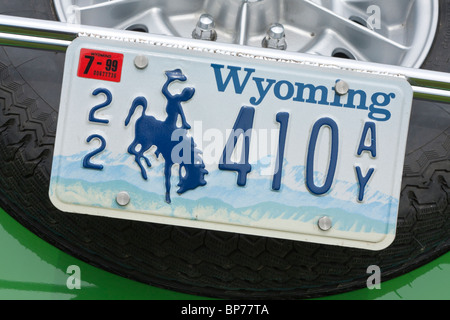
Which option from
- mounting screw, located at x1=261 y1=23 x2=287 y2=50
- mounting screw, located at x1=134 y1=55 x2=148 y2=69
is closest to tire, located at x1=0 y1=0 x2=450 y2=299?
mounting screw, located at x1=134 y1=55 x2=148 y2=69

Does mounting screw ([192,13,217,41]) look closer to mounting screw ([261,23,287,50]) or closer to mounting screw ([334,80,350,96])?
mounting screw ([261,23,287,50])

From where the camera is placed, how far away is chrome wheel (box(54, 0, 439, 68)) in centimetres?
200

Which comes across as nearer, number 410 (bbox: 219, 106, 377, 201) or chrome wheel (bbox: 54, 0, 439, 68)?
number 410 (bbox: 219, 106, 377, 201)

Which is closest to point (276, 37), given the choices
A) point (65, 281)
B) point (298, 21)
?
point (298, 21)

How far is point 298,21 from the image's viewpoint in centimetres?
215

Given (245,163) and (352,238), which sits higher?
(245,163)

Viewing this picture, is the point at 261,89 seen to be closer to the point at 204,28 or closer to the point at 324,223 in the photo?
the point at 324,223

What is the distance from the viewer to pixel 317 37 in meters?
2.14

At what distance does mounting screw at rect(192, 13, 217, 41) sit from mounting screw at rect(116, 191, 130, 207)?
780 mm

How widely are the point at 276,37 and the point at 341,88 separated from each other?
25.6 inches

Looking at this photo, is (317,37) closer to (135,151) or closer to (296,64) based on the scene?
(296,64)

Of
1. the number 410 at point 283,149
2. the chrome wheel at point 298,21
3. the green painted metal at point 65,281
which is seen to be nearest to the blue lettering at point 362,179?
the number 410 at point 283,149

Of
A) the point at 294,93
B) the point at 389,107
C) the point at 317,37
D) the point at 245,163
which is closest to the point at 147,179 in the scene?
the point at 245,163
